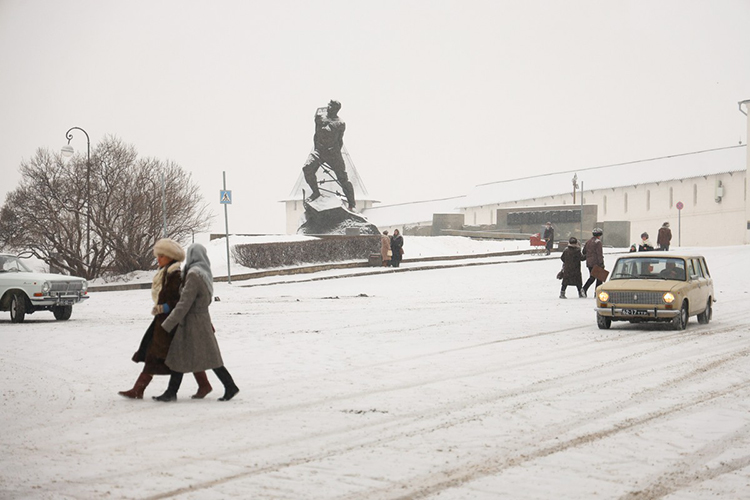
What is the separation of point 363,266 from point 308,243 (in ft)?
8.44

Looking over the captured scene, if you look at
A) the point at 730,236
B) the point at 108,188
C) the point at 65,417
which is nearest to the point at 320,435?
the point at 65,417

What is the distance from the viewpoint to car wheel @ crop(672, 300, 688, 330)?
1554cm

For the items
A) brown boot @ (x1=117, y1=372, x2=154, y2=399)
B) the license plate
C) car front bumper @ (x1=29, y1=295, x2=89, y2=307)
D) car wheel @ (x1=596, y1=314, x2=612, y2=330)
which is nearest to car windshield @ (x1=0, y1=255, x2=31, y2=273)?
car front bumper @ (x1=29, y1=295, x2=89, y2=307)

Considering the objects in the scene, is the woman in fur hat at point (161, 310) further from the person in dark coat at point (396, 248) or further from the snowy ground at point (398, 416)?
the person in dark coat at point (396, 248)

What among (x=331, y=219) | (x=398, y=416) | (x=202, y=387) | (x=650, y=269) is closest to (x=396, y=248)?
Result: (x=331, y=219)

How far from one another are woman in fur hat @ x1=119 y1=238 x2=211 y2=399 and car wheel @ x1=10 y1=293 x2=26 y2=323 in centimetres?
1104

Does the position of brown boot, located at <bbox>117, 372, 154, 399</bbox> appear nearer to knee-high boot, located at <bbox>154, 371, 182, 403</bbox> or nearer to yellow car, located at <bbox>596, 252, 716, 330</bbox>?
knee-high boot, located at <bbox>154, 371, 182, 403</bbox>

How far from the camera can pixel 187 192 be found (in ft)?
129

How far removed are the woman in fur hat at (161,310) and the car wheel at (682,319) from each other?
30.6 ft

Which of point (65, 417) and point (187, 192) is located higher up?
point (187, 192)

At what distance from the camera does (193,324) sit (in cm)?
881

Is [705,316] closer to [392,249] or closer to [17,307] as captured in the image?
[17,307]

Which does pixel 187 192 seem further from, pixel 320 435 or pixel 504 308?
pixel 320 435

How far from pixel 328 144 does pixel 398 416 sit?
31096mm
